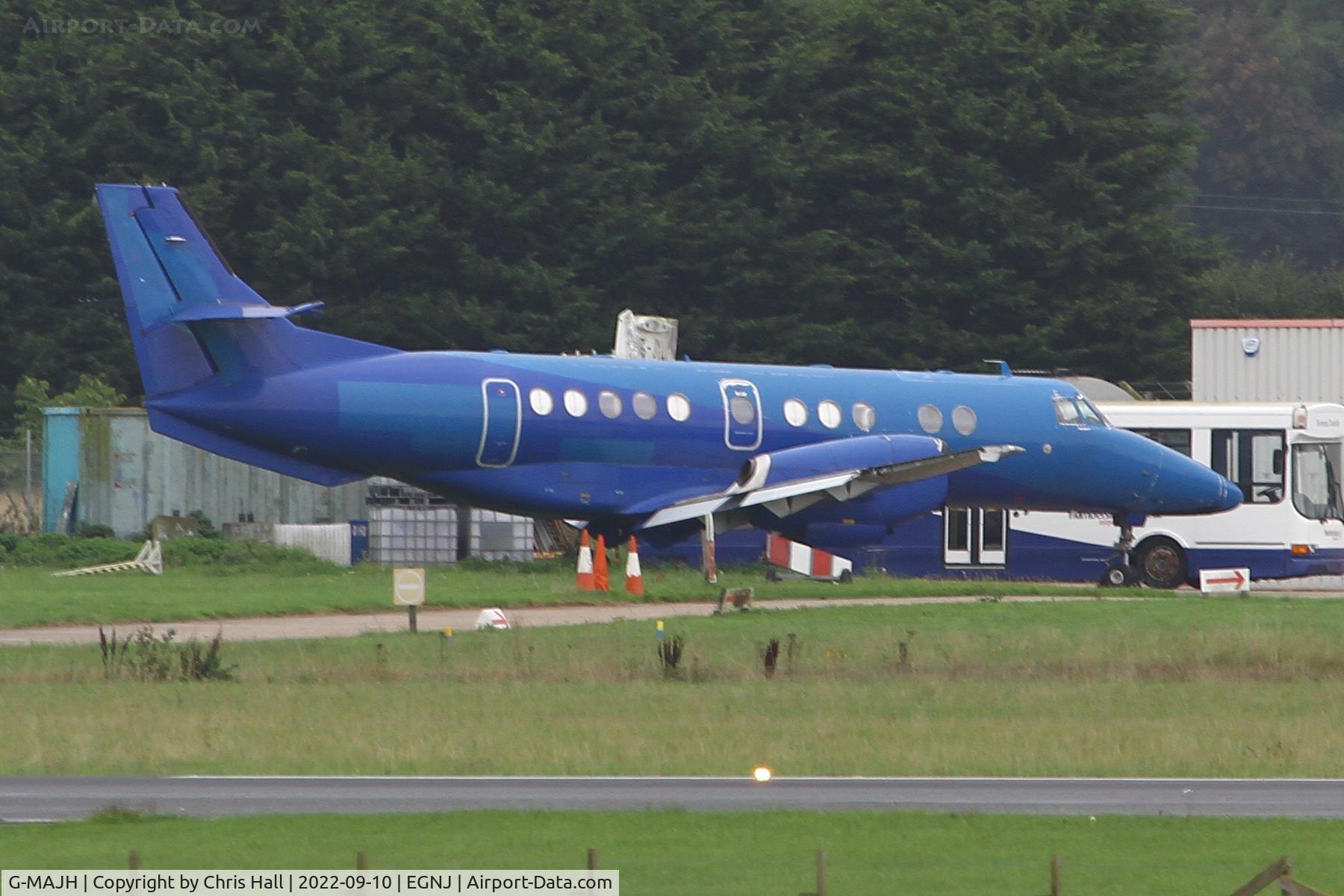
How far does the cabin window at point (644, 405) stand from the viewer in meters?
32.1

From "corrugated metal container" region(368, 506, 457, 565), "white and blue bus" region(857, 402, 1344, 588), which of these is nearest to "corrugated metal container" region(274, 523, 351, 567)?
"corrugated metal container" region(368, 506, 457, 565)

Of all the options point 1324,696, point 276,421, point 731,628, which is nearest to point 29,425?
point 276,421

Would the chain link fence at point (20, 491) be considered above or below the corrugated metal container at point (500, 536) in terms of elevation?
above

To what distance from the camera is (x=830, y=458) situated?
32562 mm

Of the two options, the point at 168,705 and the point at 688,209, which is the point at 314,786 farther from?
the point at 688,209

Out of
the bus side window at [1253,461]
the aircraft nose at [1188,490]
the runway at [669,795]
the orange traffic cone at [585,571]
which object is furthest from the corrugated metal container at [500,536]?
the runway at [669,795]

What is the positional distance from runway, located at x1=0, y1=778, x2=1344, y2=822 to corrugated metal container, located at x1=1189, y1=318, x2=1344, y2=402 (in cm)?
3088

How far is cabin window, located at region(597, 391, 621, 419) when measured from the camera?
1252 inches

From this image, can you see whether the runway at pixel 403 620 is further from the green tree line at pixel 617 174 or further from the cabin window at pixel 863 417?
the green tree line at pixel 617 174

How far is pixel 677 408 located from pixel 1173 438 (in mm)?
11565

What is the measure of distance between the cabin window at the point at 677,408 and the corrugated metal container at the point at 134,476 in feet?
36.1

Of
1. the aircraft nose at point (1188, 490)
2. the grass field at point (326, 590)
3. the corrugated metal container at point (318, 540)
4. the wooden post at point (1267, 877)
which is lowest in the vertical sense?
the wooden post at point (1267, 877)

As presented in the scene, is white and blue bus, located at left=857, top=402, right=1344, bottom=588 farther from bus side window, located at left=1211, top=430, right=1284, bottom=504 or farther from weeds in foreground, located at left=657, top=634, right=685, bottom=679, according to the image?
weeds in foreground, located at left=657, top=634, right=685, bottom=679

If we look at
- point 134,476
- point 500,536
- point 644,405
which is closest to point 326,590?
point 644,405
